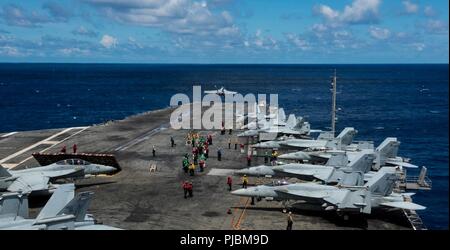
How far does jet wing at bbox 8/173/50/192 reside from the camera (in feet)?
128

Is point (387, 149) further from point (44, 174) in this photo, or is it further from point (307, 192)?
point (44, 174)

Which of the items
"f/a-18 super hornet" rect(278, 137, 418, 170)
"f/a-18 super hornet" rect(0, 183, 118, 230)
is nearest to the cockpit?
"f/a-18 super hornet" rect(0, 183, 118, 230)

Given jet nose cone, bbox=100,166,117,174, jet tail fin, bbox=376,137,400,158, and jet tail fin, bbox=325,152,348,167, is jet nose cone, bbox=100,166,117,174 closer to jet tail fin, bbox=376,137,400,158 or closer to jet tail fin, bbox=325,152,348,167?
jet tail fin, bbox=325,152,348,167

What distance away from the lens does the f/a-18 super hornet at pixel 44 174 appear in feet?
130

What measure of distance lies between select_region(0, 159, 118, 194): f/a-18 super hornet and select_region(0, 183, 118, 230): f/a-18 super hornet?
8.09 m

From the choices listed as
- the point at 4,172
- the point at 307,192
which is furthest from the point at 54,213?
the point at 307,192

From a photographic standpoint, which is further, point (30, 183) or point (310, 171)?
point (310, 171)

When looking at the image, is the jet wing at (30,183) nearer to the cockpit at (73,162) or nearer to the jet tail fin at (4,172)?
the jet tail fin at (4,172)

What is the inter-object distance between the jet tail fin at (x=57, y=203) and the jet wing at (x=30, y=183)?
11153 millimetres

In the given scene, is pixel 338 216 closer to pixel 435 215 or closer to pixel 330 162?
pixel 330 162

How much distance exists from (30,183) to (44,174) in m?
1.89

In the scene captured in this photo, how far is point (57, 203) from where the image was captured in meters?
28.9

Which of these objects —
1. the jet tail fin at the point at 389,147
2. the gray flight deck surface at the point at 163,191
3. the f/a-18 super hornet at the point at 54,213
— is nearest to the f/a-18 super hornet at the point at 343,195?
the gray flight deck surface at the point at 163,191

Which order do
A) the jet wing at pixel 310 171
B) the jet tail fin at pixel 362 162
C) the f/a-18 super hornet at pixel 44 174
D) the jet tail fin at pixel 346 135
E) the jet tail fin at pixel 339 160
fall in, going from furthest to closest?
the jet tail fin at pixel 346 135, the jet tail fin at pixel 339 160, the jet wing at pixel 310 171, the jet tail fin at pixel 362 162, the f/a-18 super hornet at pixel 44 174
